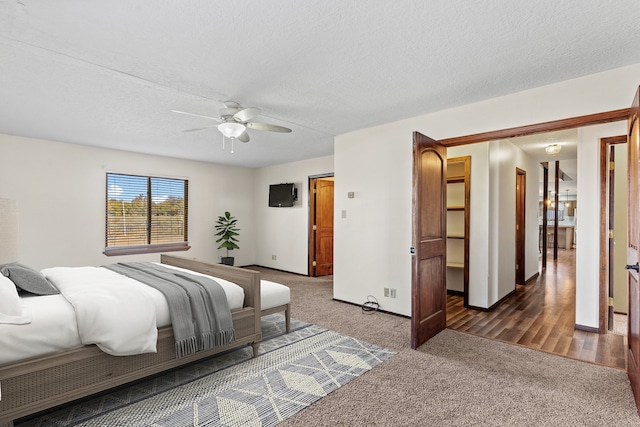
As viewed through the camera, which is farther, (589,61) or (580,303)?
(580,303)

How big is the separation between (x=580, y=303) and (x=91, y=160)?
7.16 metres

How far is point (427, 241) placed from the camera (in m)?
3.20

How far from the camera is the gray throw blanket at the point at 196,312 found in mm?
2361

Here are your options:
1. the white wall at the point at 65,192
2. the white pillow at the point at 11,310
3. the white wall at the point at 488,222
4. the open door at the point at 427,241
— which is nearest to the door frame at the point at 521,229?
the white wall at the point at 488,222

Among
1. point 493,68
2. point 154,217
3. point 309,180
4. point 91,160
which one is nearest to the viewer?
point 493,68

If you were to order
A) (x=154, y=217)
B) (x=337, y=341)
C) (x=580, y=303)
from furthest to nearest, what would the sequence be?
(x=154, y=217)
(x=580, y=303)
(x=337, y=341)

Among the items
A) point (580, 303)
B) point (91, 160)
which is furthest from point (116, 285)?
point (580, 303)

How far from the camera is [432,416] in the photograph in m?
1.99

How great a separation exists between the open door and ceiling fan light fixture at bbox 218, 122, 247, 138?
1.71 meters

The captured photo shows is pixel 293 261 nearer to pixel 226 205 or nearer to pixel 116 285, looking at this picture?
pixel 226 205

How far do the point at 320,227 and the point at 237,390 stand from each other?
4532mm

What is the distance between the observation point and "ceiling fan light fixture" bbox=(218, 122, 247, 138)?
3.16 metres

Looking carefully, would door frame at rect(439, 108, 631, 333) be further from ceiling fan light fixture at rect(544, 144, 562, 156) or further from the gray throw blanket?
the gray throw blanket

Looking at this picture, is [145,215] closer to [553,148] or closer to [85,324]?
[85,324]
